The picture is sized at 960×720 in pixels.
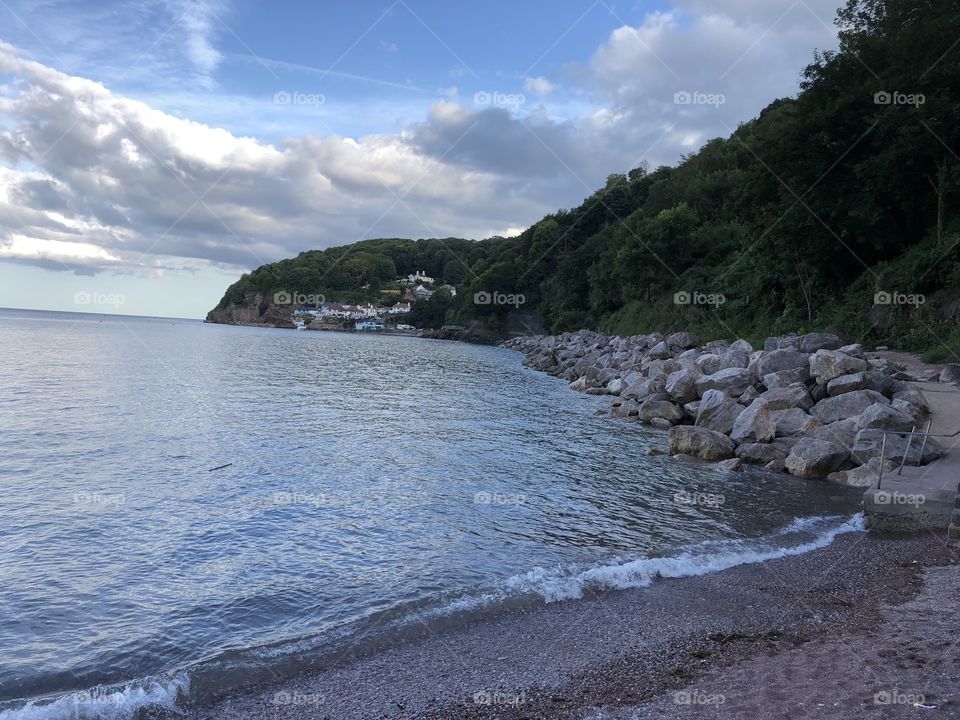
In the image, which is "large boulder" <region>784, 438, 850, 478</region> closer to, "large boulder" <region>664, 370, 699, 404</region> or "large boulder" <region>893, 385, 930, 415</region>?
"large boulder" <region>893, 385, 930, 415</region>

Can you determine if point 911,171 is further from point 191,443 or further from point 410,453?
point 191,443

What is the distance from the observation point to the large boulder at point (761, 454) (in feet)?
55.3

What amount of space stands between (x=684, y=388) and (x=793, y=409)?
5.69 meters

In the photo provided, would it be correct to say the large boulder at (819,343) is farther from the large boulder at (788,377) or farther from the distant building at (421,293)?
the distant building at (421,293)

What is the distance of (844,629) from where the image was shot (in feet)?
23.2

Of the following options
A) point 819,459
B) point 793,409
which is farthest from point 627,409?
point 819,459

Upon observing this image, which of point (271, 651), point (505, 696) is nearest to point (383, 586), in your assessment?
point (271, 651)

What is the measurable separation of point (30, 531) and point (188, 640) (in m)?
5.32

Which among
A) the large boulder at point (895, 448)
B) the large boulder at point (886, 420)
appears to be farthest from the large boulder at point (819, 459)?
the large boulder at point (886, 420)

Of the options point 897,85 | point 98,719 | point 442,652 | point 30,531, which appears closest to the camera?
point 98,719

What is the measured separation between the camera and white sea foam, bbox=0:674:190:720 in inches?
225

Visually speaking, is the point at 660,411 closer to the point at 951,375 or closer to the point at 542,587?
the point at 951,375

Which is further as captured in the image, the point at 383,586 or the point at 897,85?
the point at 897,85

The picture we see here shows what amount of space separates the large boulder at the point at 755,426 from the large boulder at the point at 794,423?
22 cm
